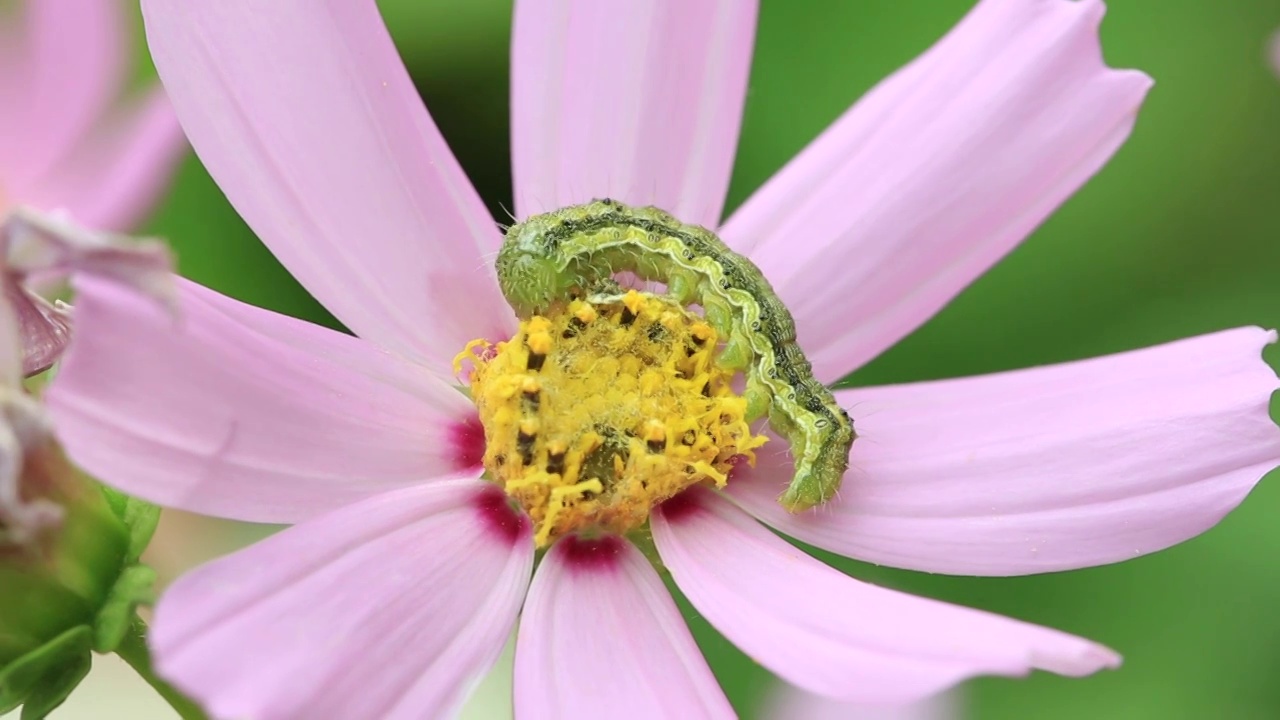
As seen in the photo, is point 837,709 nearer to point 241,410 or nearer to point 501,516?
point 501,516

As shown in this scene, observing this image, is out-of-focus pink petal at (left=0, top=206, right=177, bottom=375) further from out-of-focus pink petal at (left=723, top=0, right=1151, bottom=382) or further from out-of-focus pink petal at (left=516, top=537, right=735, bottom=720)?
out-of-focus pink petal at (left=723, top=0, right=1151, bottom=382)

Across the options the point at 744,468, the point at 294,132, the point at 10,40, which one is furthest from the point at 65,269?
the point at 10,40

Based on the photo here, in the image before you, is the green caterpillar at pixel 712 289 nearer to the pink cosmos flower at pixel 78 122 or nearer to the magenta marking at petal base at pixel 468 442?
the magenta marking at petal base at pixel 468 442

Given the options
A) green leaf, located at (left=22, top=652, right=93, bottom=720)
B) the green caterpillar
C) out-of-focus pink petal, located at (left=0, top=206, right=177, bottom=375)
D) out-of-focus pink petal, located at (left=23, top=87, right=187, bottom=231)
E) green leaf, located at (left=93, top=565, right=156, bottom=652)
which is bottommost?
green leaf, located at (left=22, top=652, right=93, bottom=720)

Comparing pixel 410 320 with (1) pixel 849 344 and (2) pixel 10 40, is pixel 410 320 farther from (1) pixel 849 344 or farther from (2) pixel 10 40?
(2) pixel 10 40

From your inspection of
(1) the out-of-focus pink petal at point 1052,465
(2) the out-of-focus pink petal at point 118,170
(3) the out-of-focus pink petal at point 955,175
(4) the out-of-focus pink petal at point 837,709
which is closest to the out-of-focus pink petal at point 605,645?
(1) the out-of-focus pink petal at point 1052,465

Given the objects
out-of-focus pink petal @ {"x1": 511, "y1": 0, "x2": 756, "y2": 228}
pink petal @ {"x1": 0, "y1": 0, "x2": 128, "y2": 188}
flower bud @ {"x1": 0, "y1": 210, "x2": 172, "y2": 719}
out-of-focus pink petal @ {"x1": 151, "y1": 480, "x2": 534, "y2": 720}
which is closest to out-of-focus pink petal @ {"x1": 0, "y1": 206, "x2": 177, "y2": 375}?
flower bud @ {"x1": 0, "y1": 210, "x2": 172, "y2": 719}
